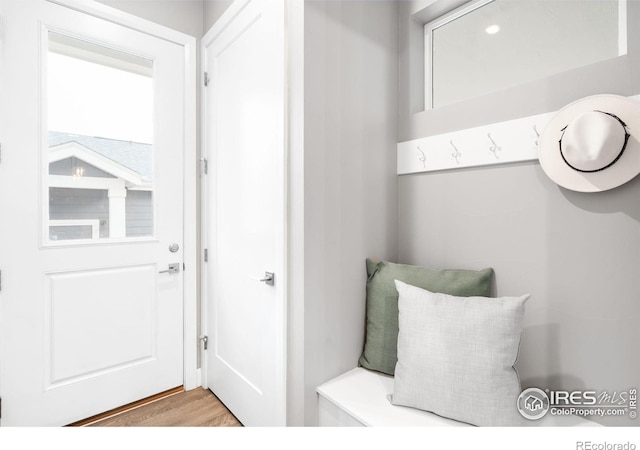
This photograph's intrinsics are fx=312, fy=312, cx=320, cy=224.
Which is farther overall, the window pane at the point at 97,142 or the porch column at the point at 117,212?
the porch column at the point at 117,212

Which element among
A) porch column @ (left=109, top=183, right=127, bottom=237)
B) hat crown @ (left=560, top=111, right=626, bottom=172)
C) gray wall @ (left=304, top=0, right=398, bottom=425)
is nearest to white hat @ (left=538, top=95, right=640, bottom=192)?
hat crown @ (left=560, top=111, right=626, bottom=172)

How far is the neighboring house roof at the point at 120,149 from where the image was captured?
164 cm

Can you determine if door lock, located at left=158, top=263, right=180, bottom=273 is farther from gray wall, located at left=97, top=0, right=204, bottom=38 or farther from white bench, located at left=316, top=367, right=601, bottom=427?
gray wall, located at left=97, top=0, right=204, bottom=38

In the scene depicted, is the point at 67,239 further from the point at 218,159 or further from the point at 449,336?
the point at 449,336

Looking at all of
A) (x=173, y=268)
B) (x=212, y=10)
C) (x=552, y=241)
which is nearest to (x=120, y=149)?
(x=173, y=268)

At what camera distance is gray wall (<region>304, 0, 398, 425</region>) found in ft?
4.27

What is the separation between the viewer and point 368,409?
117cm

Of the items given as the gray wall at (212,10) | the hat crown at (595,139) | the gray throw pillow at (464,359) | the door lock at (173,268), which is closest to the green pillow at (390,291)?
the gray throw pillow at (464,359)

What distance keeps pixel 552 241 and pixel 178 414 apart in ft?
6.72

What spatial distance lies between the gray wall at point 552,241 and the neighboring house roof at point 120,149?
1.57m

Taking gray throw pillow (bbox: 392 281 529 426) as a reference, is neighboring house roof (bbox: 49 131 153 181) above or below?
above

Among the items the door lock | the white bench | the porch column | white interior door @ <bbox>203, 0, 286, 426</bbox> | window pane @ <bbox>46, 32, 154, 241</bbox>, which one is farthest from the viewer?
the door lock

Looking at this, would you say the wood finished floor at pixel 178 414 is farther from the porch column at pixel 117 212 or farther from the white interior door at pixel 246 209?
the porch column at pixel 117 212
